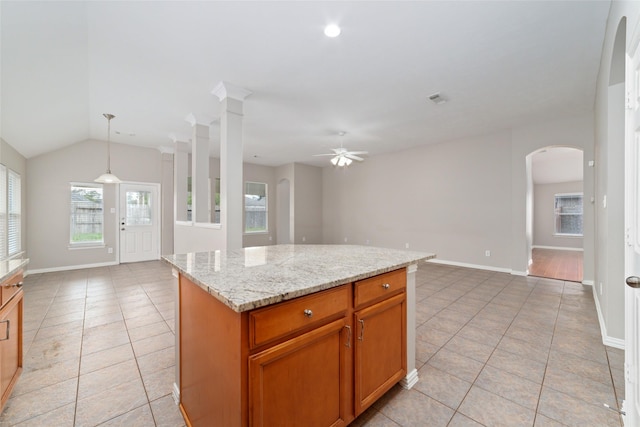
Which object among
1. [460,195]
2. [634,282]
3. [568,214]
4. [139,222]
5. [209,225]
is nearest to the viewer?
[634,282]

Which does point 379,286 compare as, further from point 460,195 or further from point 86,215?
point 86,215

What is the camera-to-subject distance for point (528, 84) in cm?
341

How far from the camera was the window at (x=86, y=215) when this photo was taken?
5582mm

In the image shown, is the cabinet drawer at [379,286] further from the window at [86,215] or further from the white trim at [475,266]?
the window at [86,215]

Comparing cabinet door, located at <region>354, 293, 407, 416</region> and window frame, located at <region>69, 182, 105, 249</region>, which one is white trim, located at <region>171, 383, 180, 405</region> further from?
window frame, located at <region>69, 182, 105, 249</region>

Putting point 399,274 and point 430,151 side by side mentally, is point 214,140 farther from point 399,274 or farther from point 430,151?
point 399,274

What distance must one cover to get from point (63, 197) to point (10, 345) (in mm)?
5054

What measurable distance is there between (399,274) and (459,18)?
224 centimetres

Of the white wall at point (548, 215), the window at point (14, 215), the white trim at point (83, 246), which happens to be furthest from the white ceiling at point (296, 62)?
the white wall at point (548, 215)

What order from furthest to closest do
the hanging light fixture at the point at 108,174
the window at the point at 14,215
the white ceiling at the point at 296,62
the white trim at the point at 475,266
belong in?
the white trim at the point at 475,266 < the hanging light fixture at the point at 108,174 < the window at the point at 14,215 < the white ceiling at the point at 296,62

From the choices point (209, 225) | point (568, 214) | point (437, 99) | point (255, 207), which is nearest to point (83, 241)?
point (209, 225)

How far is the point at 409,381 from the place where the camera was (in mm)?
1825

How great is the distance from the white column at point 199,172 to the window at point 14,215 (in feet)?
9.02

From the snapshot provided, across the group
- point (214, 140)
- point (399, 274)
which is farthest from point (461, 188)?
point (214, 140)
